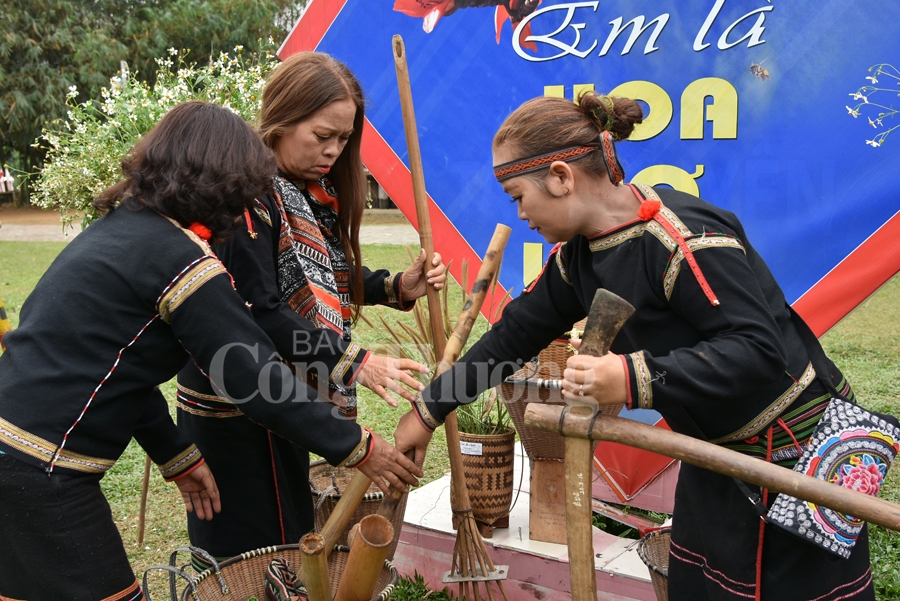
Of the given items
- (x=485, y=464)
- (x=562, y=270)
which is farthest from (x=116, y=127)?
(x=562, y=270)

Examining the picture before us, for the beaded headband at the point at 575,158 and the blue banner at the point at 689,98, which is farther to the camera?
the blue banner at the point at 689,98

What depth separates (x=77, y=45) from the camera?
2167 centimetres

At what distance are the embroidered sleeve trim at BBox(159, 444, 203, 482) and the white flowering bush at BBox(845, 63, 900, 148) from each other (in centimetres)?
254

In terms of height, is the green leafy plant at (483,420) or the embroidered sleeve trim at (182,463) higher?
the embroidered sleeve trim at (182,463)

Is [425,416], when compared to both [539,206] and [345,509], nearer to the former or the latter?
[345,509]

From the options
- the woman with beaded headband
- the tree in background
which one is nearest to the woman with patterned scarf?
the woman with beaded headband

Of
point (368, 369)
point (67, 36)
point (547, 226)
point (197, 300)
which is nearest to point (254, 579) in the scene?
point (368, 369)

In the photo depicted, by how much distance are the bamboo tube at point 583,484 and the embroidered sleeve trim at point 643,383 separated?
0.08 meters

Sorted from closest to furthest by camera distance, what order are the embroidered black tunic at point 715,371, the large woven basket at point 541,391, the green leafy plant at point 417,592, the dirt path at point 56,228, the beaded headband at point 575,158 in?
the embroidered black tunic at point 715,371
the beaded headband at point 575,158
the large woven basket at point 541,391
the green leafy plant at point 417,592
the dirt path at point 56,228

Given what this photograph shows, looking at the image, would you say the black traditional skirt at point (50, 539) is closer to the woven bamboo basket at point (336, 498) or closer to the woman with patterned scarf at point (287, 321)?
the woman with patterned scarf at point (287, 321)

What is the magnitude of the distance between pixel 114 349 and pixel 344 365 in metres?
0.80

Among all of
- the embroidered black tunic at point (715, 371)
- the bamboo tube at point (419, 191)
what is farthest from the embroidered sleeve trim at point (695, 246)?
the bamboo tube at point (419, 191)

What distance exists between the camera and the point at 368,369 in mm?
2504

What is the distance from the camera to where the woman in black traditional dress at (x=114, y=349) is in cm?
178
